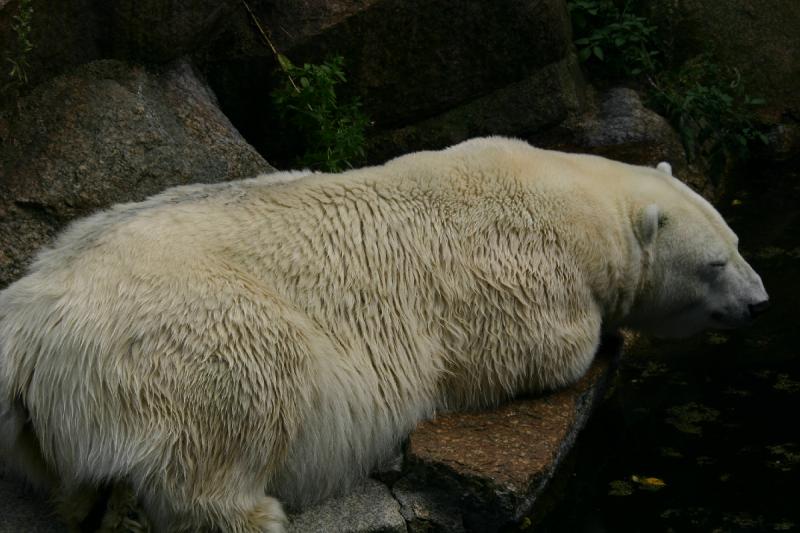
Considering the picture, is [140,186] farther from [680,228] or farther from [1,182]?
[680,228]

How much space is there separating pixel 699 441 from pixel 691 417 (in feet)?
0.81

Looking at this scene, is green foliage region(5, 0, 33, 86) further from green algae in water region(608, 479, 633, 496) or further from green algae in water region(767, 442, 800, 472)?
green algae in water region(767, 442, 800, 472)

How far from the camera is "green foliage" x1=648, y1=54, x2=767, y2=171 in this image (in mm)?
8562

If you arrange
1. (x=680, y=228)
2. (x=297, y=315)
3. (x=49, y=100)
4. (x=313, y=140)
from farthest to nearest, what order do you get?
(x=313, y=140)
(x=49, y=100)
(x=680, y=228)
(x=297, y=315)

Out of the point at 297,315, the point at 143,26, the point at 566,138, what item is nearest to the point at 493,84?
the point at 566,138

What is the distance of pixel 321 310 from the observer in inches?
181

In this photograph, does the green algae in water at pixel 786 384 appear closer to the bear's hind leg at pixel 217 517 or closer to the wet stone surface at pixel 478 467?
the wet stone surface at pixel 478 467

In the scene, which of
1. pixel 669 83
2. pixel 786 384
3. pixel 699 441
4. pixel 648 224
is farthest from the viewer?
pixel 669 83

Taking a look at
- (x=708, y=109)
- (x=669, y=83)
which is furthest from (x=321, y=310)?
(x=669, y=83)

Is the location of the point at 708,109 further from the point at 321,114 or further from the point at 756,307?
the point at 756,307

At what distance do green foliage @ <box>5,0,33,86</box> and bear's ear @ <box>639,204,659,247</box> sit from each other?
316 cm

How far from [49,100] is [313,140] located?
73.1 inches

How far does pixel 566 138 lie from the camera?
821 cm

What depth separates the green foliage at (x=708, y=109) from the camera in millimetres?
8562
